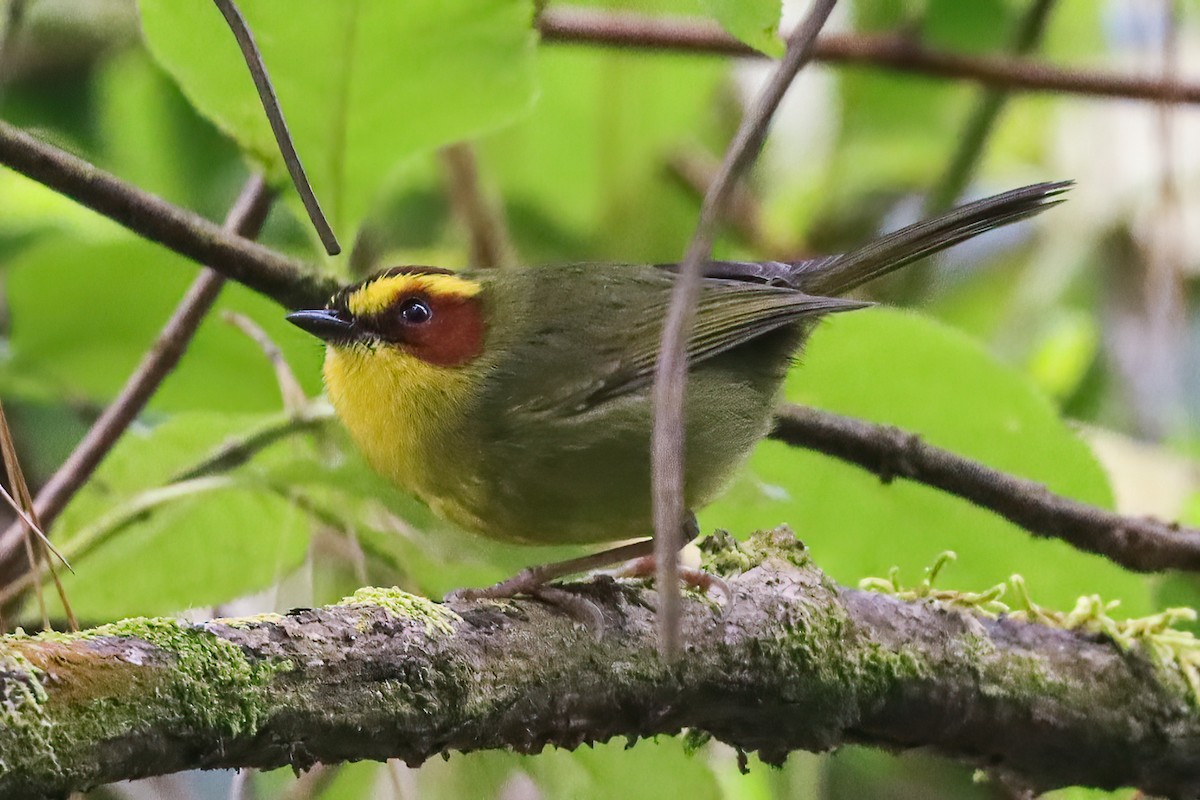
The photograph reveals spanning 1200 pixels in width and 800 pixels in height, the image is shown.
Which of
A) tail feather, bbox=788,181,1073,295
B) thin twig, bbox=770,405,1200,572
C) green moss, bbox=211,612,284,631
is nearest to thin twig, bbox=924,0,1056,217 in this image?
tail feather, bbox=788,181,1073,295

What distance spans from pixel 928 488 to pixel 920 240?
1.78ft

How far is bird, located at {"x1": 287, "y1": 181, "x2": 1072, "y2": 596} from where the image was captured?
229cm

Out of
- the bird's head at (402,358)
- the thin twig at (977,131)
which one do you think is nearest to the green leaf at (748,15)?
the bird's head at (402,358)

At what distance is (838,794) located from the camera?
11.5ft

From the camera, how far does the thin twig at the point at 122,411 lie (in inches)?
84.3

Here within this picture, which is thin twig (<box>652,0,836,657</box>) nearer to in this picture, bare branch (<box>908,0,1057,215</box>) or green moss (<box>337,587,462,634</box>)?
green moss (<box>337,587,462,634</box>)

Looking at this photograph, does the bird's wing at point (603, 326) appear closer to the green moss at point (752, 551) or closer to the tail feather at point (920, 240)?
the tail feather at point (920, 240)

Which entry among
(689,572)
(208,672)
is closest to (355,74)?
(689,572)

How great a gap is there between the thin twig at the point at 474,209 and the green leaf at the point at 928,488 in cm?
154

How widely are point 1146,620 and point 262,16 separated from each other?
183cm

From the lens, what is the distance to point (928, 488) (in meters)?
2.36

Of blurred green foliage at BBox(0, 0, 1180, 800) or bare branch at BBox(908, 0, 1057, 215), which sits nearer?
blurred green foliage at BBox(0, 0, 1180, 800)

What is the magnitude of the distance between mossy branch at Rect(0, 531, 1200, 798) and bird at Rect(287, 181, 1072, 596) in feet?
0.99

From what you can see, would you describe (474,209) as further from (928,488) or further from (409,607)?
(409,607)
